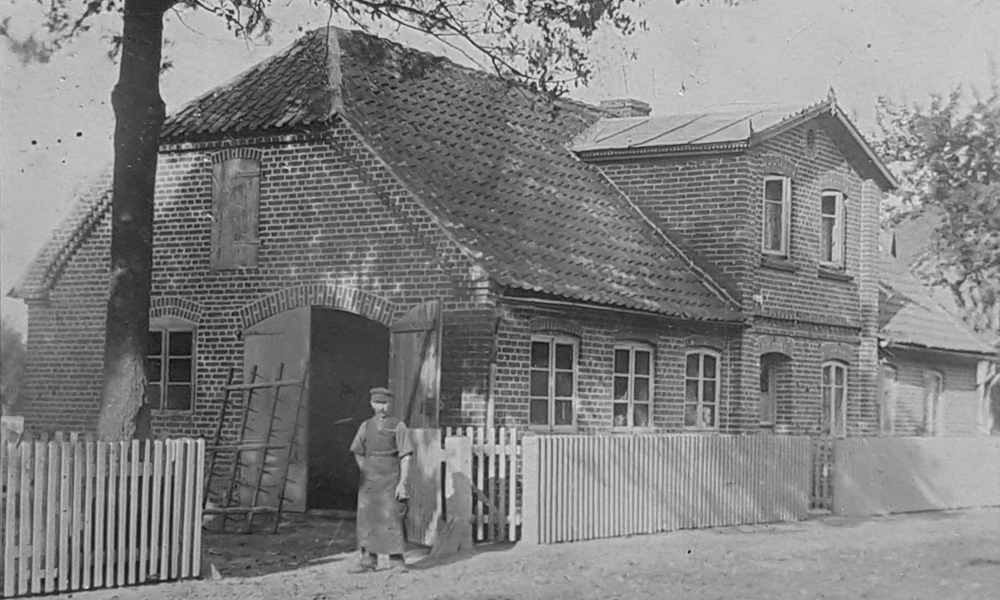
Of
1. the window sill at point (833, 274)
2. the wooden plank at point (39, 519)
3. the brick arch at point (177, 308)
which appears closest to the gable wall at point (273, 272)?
the brick arch at point (177, 308)

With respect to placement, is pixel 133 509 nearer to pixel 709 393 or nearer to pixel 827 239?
pixel 709 393

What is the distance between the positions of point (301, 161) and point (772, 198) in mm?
8256

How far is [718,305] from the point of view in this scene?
23109mm

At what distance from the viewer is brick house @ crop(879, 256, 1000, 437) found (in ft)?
93.9

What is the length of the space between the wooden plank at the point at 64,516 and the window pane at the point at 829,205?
16.4 metres

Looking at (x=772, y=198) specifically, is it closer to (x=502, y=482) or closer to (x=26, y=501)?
(x=502, y=482)

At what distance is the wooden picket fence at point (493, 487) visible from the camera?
1631 cm

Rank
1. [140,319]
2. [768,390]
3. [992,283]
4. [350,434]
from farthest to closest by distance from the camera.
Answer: [992,283]
[768,390]
[350,434]
[140,319]

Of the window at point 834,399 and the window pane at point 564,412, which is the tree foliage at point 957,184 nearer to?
the window at point 834,399

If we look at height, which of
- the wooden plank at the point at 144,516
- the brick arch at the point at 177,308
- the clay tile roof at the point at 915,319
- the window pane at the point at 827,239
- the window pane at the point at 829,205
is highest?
the window pane at the point at 829,205

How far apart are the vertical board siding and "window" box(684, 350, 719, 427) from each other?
6.29ft

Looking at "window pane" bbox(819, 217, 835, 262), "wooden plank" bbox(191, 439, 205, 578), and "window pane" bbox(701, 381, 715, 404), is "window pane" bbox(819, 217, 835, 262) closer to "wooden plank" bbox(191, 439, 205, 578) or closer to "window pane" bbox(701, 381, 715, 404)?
"window pane" bbox(701, 381, 715, 404)

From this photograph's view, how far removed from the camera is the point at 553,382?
1998cm

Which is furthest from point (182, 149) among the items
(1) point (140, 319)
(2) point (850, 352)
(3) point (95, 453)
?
(2) point (850, 352)
